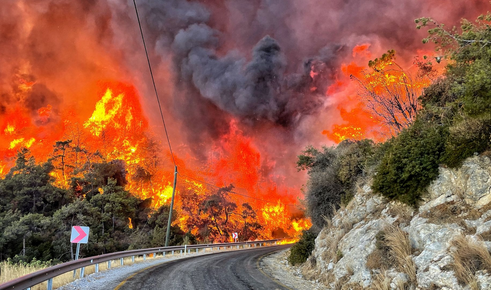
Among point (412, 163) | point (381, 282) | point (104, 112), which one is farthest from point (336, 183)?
point (104, 112)

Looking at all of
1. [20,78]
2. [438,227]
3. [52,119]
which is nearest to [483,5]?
[438,227]

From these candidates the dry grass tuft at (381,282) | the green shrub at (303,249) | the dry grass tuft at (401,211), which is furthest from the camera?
the green shrub at (303,249)

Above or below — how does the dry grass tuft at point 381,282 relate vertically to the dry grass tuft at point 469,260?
below

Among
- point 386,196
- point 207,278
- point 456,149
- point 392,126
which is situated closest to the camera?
point 456,149

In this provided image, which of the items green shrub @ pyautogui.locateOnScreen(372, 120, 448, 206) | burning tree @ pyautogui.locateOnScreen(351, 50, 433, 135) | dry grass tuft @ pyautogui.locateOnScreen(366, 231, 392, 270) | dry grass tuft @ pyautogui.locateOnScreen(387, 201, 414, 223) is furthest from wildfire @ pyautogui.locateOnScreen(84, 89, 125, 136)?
dry grass tuft @ pyautogui.locateOnScreen(366, 231, 392, 270)

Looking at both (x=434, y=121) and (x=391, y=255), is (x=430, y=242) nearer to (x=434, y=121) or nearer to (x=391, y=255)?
(x=391, y=255)

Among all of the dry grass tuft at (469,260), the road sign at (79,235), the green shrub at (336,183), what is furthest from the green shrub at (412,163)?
the road sign at (79,235)

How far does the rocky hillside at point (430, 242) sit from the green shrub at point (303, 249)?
19.2 ft

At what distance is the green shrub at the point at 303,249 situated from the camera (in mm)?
17656

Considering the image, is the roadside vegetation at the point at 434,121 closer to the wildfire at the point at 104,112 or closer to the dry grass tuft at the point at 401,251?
the dry grass tuft at the point at 401,251

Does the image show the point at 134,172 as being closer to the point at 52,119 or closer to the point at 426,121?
the point at 52,119

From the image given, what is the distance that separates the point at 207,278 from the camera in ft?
35.1

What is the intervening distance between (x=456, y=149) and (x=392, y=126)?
673cm

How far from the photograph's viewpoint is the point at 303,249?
58.9 feet
